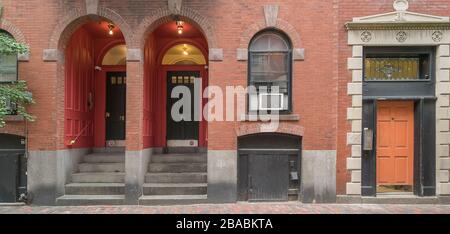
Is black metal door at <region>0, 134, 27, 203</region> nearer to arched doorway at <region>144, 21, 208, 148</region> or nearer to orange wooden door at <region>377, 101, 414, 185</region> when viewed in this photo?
arched doorway at <region>144, 21, 208, 148</region>

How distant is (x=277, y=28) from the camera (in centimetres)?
1109

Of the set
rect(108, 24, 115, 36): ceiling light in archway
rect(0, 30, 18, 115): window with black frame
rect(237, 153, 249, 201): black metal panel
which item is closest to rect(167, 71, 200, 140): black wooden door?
rect(108, 24, 115, 36): ceiling light in archway

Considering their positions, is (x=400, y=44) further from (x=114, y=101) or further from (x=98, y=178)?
(x=98, y=178)

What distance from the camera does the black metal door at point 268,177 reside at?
11234 millimetres

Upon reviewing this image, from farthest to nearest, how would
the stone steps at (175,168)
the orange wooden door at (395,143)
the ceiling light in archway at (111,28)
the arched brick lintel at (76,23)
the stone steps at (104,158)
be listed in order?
1. the stone steps at (104,158)
2. the ceiling light in archway at (111,28)
3. the stone steps at (175,168)
4. the orange wooden door at (395,143)
5. the arched brick lintel at (76,23)

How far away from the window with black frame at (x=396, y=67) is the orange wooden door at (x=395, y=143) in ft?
2.46

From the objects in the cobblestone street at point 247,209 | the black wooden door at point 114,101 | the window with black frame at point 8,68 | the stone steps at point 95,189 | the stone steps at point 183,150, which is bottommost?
the cobblestone street at point 247,209

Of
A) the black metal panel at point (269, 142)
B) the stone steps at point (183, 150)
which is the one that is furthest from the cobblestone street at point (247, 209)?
the stone steps at point (183, 150)

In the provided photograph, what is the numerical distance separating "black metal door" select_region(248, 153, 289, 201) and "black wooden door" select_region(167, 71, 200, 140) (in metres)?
2.93

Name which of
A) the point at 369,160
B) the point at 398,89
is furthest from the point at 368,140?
the point at 398,89

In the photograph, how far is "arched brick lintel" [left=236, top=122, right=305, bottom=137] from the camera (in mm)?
11039

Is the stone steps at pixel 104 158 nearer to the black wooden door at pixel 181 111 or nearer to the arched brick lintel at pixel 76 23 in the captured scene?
the black wooden door at pixel 181 111

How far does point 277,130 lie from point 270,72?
1631 millimetres

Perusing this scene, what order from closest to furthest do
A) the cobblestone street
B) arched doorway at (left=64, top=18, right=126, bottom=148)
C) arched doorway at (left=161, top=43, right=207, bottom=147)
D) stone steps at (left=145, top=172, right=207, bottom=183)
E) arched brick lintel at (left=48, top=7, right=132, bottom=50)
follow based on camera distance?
the cobblestone street → arched brick lintel at (left=48, top=7, right=132, bottom=50) → stone steps at (left=145, top=172, right=207, bottom=183) → arched doorway at (left=64, top=18, right=126, bottom=148) → arched doorway at (left=161, top=43, right=207, bottom=147)
